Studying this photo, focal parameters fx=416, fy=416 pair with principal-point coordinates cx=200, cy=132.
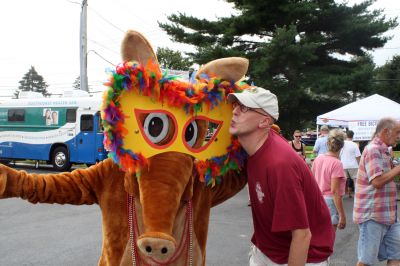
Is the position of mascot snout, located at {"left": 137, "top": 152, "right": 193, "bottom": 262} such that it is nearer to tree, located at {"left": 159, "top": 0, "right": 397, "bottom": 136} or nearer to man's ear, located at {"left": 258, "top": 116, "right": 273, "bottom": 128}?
man's ear, located at {"left": 258, "top": 116, "right": 273, "bottom": 128}

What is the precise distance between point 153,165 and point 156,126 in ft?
0.81

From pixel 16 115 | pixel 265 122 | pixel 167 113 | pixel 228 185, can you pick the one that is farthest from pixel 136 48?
pixel 16 115

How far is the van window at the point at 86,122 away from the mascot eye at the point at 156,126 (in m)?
12.7

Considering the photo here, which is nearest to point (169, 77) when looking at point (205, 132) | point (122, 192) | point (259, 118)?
point (205, 132)

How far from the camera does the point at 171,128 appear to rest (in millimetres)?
2234

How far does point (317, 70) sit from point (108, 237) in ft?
50.8

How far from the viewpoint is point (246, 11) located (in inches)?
666

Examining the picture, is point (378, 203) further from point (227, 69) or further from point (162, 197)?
point (162, 197)

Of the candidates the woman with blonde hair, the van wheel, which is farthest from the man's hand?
the van wheel

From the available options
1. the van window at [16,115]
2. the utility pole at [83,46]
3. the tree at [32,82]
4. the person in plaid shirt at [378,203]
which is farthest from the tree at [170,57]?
the tree at [32,82]

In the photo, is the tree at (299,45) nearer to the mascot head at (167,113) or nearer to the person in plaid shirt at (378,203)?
the person in plaid shirt at (378,203)

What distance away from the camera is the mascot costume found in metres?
2.07

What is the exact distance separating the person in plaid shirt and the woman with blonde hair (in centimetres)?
73

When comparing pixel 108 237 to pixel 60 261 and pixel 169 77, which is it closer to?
pixel 169 77
